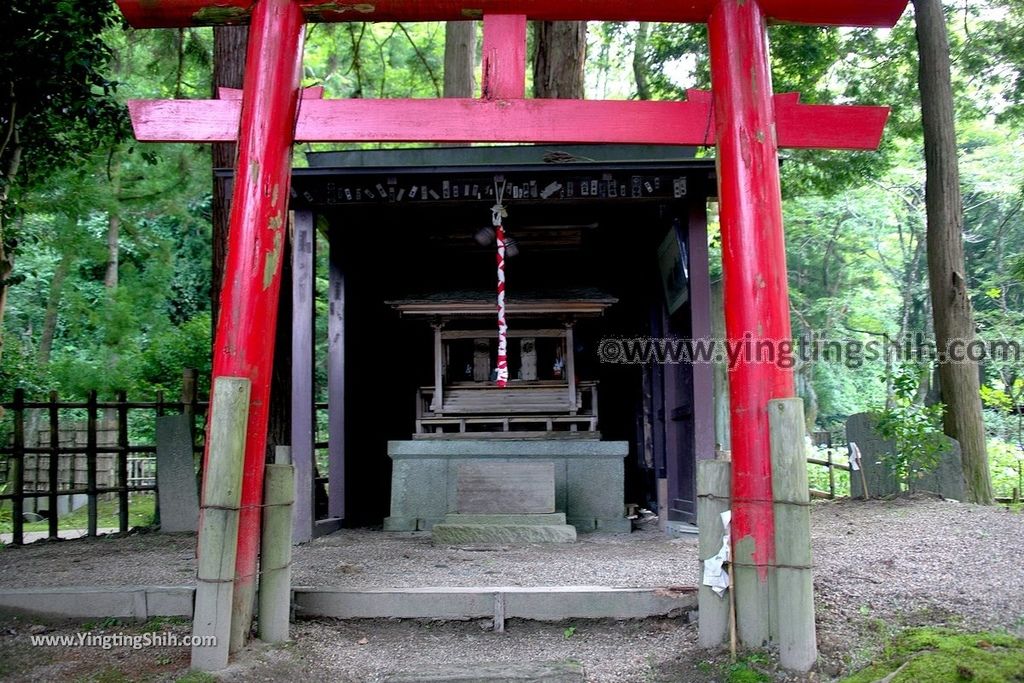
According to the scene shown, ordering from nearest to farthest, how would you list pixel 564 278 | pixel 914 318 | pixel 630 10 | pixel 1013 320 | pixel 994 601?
pixel 994 601
pixel 630 10
pixel 564 278
pixel 1013 320
pixel 914 318

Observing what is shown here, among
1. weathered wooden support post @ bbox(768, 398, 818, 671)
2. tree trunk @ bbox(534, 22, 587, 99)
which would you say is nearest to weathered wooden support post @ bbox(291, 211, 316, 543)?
weathered wooden support post @ bbox(768, 398, 818, 671)

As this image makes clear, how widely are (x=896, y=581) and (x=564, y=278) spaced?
20.2ft

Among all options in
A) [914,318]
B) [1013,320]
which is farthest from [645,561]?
[914,318]

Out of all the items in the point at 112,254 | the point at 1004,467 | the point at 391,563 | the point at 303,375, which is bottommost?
the point at 391,563

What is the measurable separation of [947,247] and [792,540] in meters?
6.14

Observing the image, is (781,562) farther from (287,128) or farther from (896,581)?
(287,128)

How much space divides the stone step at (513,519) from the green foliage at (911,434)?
3.54 metres

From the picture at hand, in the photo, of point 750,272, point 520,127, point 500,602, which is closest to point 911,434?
point 750,272

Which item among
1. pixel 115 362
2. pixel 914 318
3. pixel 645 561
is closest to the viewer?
pixel 645 561

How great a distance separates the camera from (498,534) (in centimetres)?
696

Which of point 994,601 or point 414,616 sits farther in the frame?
point 414,616

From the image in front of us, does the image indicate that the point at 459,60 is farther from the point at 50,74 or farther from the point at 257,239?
the point at 257,239

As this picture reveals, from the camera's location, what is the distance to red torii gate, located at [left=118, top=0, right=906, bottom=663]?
402 cm

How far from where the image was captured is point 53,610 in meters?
4.55
